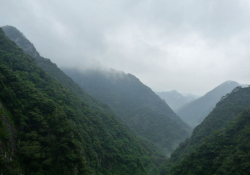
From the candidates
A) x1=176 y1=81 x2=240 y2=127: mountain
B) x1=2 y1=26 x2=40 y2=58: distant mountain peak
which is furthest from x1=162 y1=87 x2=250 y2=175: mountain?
x1=176 y1=81 x2=240 y2=127: mountain

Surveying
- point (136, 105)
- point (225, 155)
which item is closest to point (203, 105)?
point (136, 105)

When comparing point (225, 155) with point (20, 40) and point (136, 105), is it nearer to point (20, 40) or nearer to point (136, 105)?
point (136, 105)

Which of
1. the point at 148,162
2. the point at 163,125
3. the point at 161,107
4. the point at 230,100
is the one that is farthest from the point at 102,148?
the point at 161,107

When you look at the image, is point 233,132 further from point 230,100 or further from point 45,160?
point 45,160

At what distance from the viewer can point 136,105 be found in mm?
109500

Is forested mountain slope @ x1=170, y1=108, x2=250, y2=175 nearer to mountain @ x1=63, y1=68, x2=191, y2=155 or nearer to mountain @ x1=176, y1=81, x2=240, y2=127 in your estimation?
mountain @ x1=63, y1=68, x2=191, y2=155

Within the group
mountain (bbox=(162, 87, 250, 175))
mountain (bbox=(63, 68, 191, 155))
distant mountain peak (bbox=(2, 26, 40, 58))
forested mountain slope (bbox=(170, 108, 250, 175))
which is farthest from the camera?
mountain (bbox=(63, 68, 191, 155))

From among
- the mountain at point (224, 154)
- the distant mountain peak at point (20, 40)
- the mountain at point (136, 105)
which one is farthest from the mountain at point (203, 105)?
the distant mountain peak at point (20, 40)

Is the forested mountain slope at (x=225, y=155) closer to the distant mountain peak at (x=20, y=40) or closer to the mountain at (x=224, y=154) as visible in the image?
the mountain at (x=224, y=154)

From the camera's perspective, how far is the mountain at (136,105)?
3110 inches

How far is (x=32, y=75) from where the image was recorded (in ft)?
102

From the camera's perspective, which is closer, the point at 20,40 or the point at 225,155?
the point at 225,155

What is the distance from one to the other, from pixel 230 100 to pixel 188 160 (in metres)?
30.0

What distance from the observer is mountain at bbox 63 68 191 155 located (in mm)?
79000
